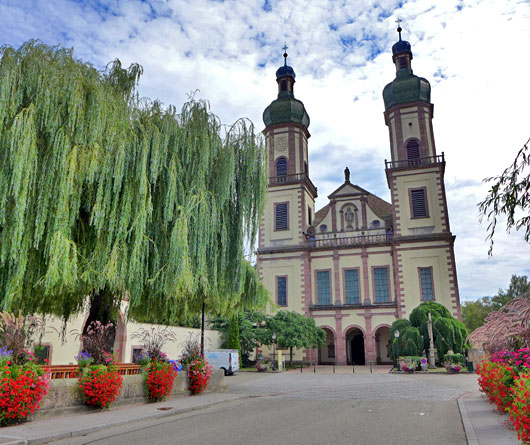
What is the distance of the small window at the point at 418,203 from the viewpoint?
34875 millimetres

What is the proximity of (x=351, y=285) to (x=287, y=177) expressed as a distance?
34.3 ft

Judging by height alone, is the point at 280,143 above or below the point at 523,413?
above

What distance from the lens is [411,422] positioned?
9.56m

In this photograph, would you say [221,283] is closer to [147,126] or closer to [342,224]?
[147,126]

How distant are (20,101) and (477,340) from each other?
35.0 feet

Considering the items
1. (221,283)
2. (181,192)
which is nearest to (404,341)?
(221,283)

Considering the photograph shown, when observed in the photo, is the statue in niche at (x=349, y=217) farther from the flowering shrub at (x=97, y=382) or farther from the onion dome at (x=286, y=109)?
the flowering shrub at (x=97, y=382)

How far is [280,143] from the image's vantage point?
3984cm

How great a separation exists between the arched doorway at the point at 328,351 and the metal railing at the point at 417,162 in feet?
46.4

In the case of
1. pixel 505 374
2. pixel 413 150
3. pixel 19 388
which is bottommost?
pixel 19 388

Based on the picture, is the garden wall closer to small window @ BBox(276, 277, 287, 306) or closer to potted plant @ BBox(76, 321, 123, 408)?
potted plant @ BBox(76, 321, 123, 408)

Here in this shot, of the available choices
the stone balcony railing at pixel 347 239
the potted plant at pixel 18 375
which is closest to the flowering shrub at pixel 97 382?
the potted plant at pixel 18 375

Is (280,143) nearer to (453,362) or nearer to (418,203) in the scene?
(418,203)

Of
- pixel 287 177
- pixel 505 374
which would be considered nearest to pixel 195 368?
pixel 505 374
